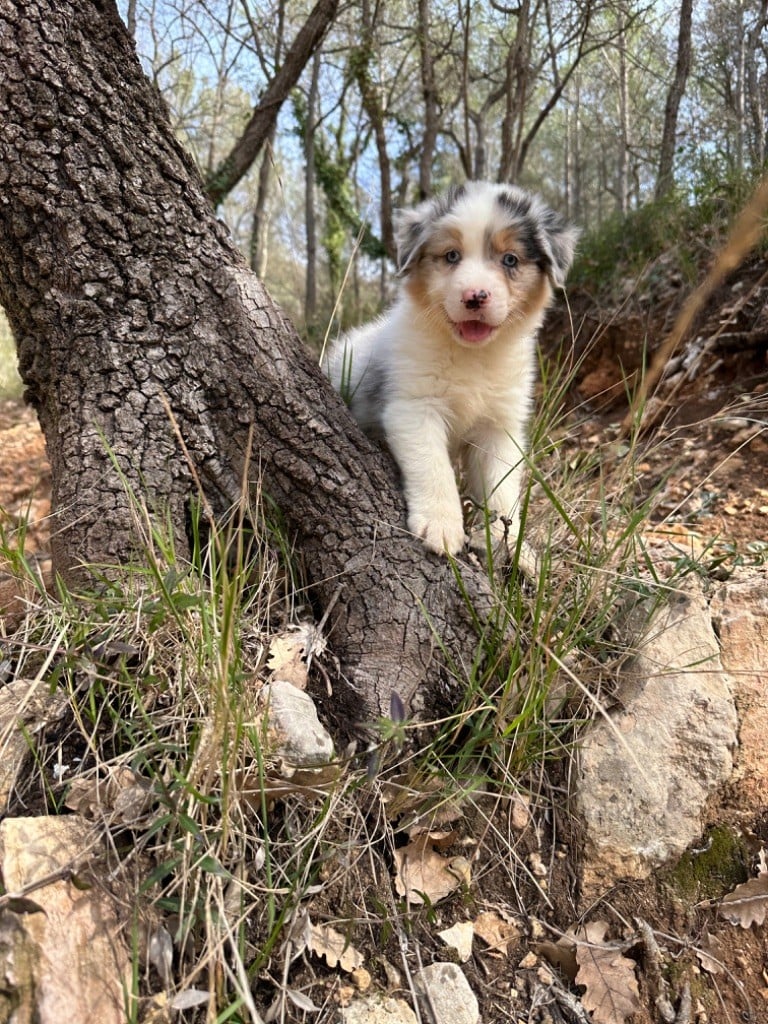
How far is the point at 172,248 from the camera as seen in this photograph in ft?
6.20

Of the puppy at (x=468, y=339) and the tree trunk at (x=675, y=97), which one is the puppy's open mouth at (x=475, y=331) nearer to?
the puppy at (x=468, y=339)

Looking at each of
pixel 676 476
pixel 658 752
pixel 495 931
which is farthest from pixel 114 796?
pixel 676 476

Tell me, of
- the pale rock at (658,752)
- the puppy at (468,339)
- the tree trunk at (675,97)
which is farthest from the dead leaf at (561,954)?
the tree trunk at (675,97)

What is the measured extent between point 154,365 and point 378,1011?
173cm

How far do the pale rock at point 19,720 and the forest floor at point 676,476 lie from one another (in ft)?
1.67

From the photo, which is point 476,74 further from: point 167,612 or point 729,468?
point 167,612

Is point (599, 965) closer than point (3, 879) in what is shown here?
No

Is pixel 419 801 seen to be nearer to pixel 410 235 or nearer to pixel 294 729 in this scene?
pixel 294 729

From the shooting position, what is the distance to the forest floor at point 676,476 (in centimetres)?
158

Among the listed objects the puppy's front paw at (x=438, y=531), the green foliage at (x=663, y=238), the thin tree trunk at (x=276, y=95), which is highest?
the thin tree trunk at (x=276, y=95)

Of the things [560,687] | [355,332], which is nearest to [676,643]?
[560,687]

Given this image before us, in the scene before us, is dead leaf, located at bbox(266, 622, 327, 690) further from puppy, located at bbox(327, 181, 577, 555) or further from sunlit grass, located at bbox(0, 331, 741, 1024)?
puppy, located at bbox(327, 181, 577, 555)

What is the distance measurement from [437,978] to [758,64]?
30.6 feet

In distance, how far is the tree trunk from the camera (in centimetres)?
562
